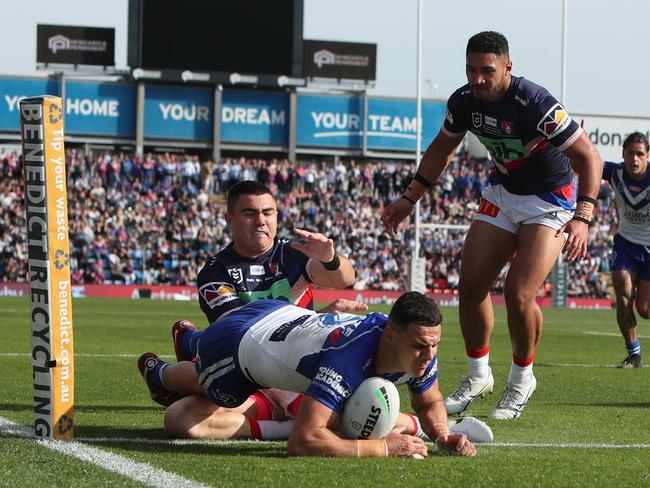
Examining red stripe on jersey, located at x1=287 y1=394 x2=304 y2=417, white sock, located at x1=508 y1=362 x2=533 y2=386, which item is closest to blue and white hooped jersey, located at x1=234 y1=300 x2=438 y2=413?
red stripe on jersey, located at x1=287 y1=394 x2=304 y2=417

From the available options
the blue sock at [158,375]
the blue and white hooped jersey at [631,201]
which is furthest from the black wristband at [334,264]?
the blue and white hooped jersey at [631,201]

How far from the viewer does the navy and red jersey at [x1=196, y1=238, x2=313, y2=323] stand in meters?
6.77

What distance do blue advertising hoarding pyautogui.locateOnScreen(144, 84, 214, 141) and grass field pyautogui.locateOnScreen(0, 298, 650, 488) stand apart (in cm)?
3345

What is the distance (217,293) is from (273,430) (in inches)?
35.2

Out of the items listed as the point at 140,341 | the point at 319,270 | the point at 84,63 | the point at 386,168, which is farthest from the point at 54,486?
the point at 84,63

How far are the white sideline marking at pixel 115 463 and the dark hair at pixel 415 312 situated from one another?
1122 millimetres

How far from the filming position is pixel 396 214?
7.96 m

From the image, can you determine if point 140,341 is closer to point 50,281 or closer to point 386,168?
point 50,281

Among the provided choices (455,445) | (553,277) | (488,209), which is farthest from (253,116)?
(455,445)

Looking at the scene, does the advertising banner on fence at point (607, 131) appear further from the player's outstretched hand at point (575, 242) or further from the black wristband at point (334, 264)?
the black wristband at point (334, 264)

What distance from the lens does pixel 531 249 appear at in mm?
7586

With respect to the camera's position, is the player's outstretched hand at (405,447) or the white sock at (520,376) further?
the white sock at (520,376)

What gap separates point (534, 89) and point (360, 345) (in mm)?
2820

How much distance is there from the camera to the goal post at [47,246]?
5578 mm
